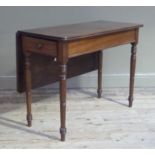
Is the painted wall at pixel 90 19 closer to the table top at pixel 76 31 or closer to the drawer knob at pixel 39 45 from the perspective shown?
the table top at pixel 76 31

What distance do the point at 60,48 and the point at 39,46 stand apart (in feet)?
0.60

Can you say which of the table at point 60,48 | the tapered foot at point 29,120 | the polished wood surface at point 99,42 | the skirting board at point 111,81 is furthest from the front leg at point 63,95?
→ the skirting board at point 111,81

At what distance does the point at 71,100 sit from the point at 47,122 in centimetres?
55

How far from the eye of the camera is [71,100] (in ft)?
10.3

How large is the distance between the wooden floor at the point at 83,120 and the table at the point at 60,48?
13 cm

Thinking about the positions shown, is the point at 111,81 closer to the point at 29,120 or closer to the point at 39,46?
the point at 29,120

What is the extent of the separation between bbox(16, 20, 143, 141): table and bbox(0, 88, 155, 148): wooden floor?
0.42 ft

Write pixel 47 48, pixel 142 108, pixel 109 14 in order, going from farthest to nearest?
pixel 109 14 < pixel 142 108 < pixel 47 48

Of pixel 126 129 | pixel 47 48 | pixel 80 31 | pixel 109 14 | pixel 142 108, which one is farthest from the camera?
pixel 109 14

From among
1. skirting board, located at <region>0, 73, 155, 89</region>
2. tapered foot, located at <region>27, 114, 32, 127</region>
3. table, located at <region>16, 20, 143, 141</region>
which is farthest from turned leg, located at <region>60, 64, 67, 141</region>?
skirting board, located at <region>0, 73, 155, 89</region>

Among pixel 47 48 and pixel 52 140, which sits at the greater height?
pixel 47 48

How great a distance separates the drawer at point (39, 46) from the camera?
6.97ft

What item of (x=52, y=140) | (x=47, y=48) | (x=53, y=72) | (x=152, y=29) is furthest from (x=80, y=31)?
(x=152, y=29)

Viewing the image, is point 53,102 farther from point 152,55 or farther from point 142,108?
point 152,55
